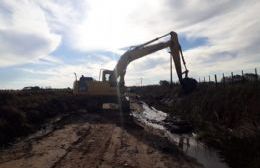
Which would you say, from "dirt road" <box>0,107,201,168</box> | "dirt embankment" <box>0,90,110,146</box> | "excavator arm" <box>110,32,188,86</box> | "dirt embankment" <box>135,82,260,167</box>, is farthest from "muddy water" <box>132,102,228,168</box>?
"excavator arm" <box>110,32,188,86</box>

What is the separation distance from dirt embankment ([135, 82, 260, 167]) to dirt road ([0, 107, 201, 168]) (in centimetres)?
188

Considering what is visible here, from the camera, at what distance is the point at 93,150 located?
13695 mm

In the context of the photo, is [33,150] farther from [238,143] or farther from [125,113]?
[125,113]

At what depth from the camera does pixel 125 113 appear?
2725 centimetres

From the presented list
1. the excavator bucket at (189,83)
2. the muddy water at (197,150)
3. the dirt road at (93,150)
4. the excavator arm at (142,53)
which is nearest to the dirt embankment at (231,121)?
the muddy water at (197,150)

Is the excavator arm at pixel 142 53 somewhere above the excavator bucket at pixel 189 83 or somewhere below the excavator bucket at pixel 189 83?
above

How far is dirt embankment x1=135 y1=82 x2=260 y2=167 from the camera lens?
1293 cm

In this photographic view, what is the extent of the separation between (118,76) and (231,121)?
485 inches

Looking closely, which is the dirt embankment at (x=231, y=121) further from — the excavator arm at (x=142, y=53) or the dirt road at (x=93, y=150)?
the excavator arm at (x=142, y=53)

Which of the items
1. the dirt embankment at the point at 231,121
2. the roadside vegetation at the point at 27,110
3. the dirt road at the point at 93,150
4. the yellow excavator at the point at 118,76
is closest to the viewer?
the dirt road at the point at 93,150

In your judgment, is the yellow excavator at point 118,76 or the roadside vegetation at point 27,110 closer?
the roadside vegetation at point 27,110

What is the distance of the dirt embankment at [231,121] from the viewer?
1293cm

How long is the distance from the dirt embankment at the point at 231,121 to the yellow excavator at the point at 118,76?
4.59 m

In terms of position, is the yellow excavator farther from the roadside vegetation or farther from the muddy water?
the muddy water
